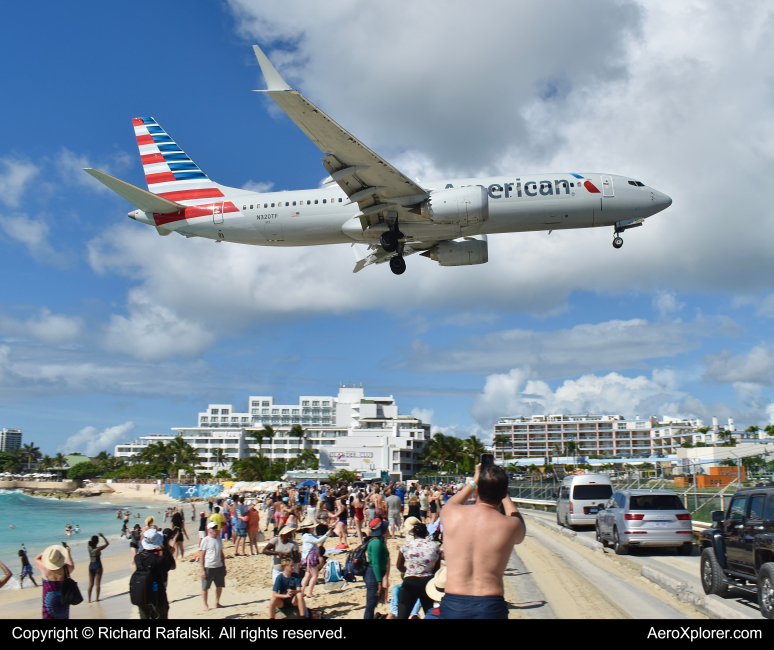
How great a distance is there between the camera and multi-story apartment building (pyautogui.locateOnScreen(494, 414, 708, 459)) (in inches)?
6620

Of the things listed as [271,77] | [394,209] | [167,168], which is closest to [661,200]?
[394,209]

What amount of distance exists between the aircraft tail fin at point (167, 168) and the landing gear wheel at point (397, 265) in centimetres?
820

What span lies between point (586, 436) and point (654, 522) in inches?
6545

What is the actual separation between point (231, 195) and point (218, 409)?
473 feet

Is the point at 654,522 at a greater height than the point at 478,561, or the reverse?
the point at 478,561

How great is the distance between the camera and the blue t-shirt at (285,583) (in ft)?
27.9

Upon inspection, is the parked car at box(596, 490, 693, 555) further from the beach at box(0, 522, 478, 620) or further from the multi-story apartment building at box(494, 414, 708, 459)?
the multi-story apartment building at box(494, 414, 708, 459)

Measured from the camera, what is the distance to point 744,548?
29.3ft

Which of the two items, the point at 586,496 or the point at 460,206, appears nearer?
the point at 460,206

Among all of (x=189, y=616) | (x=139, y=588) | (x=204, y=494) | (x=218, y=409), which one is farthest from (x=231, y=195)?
(x=218, y=409)

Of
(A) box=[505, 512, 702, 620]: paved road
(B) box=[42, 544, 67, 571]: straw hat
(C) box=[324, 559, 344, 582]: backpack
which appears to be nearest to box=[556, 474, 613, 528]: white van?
(A) box=[505, 512, 702, 620]: paved road

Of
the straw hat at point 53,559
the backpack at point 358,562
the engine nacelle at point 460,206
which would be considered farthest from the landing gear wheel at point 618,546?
the straw hat at point 53,559

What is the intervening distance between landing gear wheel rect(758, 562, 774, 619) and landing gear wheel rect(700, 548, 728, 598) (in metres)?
1.61

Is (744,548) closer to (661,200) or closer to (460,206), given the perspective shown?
(460,206)
